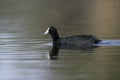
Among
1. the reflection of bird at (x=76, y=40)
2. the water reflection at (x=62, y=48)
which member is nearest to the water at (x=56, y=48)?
the water reflection at (x=62, y=48)

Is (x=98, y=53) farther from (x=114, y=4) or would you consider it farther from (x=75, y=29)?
(x=114, y=4)

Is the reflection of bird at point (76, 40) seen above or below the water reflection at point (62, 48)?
above

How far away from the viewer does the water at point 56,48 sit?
1202 cm

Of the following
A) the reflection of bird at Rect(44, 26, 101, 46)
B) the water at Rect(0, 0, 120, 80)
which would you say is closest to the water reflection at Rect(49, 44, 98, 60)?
the water at Rect(0, 0, 120, 80)

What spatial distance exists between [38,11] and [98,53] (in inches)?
492

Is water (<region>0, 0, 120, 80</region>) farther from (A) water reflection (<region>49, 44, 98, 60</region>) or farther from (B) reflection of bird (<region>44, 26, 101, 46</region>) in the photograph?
(B) reflection of bird (<region>44, 26, 101, 46</region>)

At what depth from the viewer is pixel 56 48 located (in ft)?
51.3

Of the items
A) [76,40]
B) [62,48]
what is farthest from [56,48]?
[76,40]

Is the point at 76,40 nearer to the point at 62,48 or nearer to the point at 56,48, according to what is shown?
the point at 62,48

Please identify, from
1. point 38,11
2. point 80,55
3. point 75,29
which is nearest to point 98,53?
point 80,55

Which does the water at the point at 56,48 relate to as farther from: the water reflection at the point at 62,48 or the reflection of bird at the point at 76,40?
the reflection of bird at the point at 76,40

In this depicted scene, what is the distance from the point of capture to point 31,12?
2617 centimetres

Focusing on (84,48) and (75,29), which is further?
(75,29)

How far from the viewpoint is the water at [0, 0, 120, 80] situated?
12.0 meters
